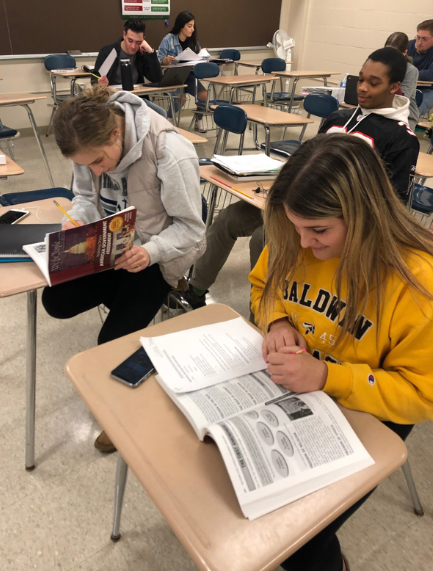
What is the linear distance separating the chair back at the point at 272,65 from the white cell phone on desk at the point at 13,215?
18.0ft

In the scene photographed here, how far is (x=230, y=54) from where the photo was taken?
6438 mm

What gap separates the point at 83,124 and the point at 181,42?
16.1ft

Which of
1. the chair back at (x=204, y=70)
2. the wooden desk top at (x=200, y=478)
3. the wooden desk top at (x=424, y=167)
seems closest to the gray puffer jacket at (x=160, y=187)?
the wooden desk top at (x=200, y=478)

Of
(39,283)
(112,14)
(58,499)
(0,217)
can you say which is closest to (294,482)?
(39,283)

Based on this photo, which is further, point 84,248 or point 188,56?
point 188,56

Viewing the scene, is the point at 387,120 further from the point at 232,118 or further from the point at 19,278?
the point at 19,278

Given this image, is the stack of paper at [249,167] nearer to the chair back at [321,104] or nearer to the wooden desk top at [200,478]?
the wooden desk top at [200,478]

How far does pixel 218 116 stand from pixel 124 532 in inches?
109

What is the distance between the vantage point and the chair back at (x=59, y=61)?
486 cm

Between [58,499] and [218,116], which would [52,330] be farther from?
[218,116]

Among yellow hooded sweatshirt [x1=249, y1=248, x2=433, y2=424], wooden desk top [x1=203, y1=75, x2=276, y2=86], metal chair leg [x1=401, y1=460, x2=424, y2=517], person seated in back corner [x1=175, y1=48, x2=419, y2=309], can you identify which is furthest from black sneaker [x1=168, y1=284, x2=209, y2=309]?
wooden desk top [x1=203, y1=75, x2=276, y2=86]

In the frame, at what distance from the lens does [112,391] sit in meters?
0.79

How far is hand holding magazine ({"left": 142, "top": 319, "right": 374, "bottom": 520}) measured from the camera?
2.00 ft

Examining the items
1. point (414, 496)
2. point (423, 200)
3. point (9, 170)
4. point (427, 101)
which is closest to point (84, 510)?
point (414, 496)
